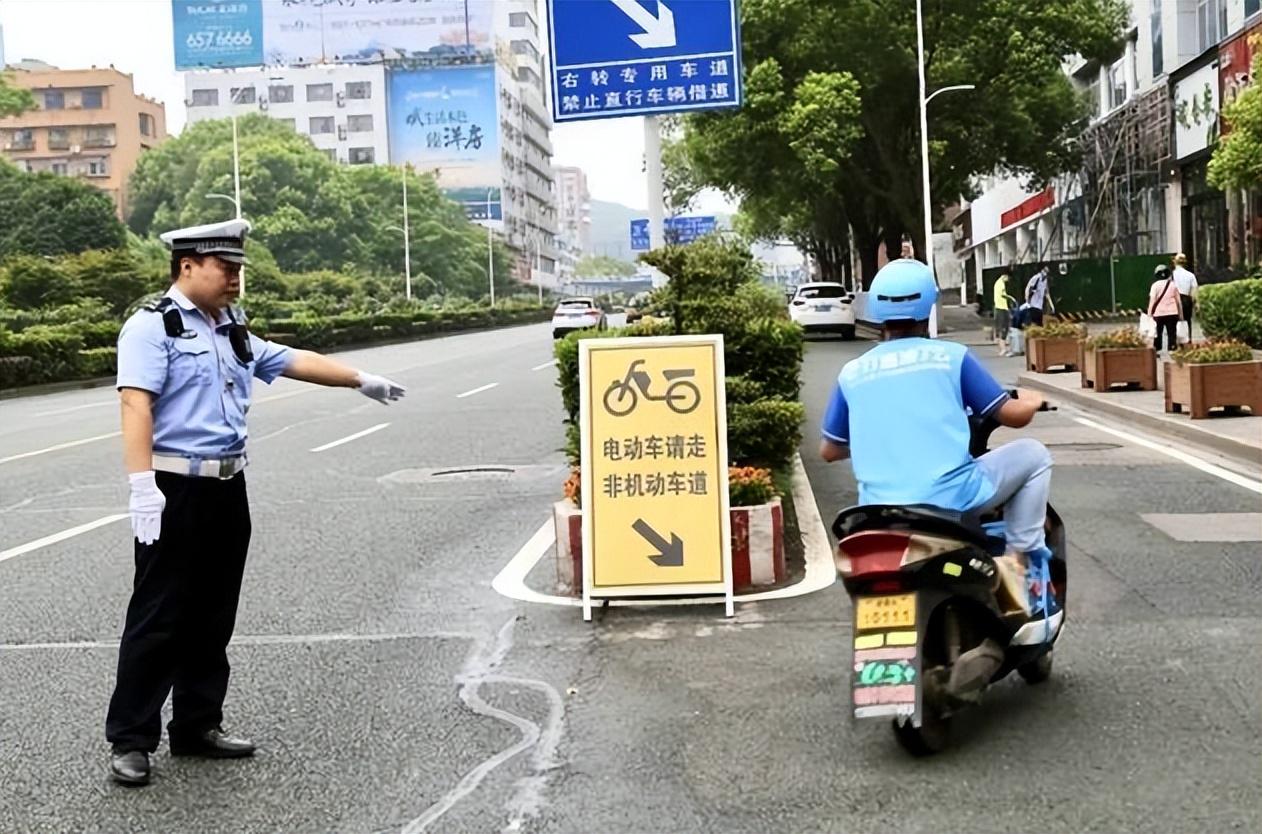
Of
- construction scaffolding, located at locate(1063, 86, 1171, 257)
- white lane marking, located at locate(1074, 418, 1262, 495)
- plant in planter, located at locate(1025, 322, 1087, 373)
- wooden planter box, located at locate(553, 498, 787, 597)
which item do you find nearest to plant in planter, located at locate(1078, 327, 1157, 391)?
white lane marking, located at locate(1074, 418, 1262, 495)

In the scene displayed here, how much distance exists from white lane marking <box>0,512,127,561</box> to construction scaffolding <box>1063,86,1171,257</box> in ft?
111

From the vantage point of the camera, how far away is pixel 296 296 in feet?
211

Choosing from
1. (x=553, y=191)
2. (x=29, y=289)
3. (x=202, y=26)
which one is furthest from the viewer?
(x=553, y=191)

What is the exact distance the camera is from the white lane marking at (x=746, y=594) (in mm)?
7152

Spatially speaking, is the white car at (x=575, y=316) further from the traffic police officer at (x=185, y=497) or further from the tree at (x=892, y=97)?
the traffic police officer at (x=185, y=497)

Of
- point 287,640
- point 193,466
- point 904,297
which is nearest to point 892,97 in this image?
point 287,640

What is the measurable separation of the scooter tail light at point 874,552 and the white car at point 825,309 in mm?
30361

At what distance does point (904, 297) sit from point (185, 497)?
257 centimetres

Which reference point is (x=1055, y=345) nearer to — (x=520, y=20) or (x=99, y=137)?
(x=99, y=137)

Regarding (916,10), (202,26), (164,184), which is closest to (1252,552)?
(916,10)

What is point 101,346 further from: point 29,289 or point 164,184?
point 164,184

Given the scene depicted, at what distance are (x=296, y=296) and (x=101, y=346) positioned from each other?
2943cm

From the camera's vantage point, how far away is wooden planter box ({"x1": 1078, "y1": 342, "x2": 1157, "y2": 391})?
1791 cm

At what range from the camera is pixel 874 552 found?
4559mm
